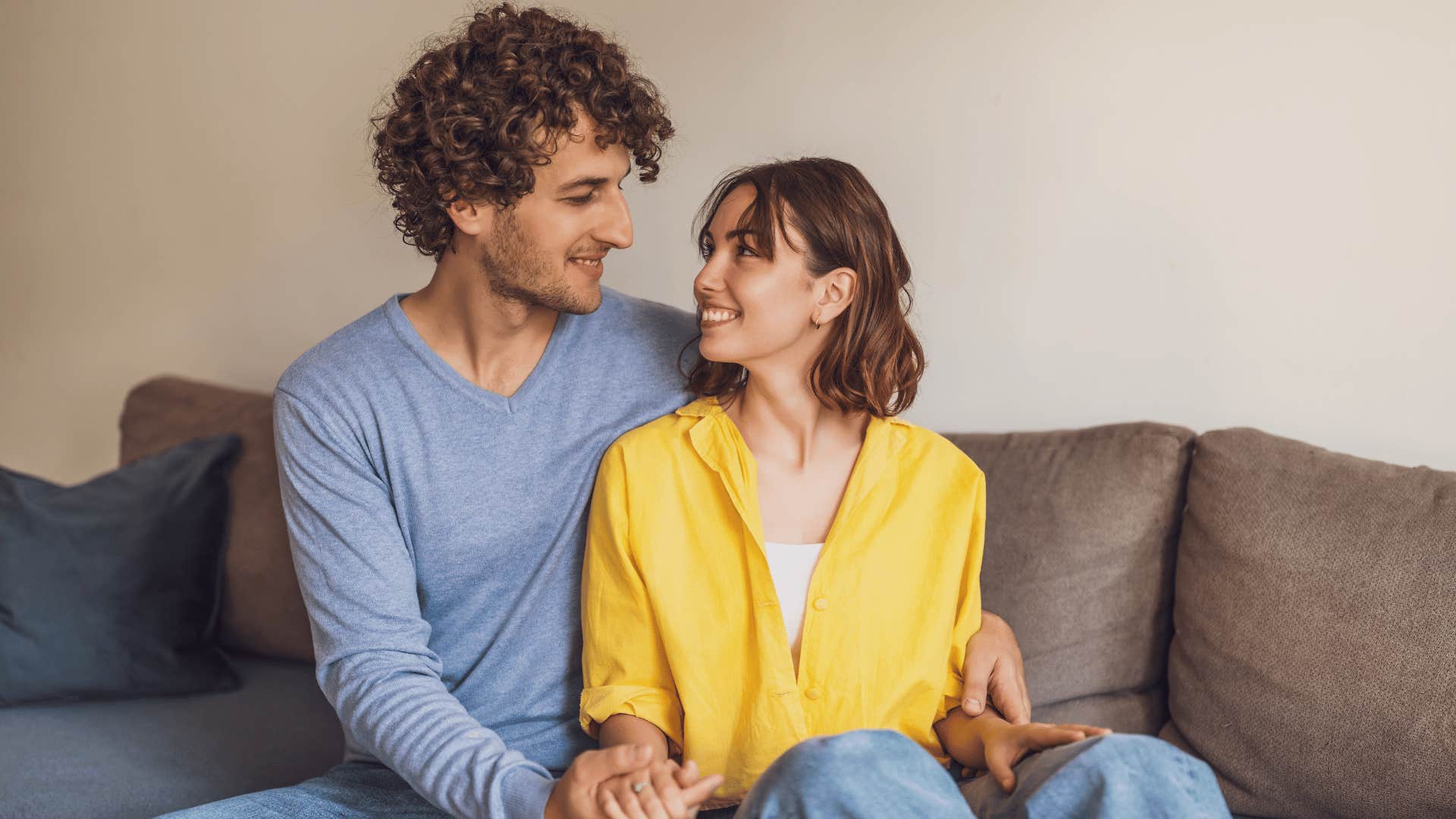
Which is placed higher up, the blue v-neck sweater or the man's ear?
the man's ear

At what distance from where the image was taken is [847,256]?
4.93 ft

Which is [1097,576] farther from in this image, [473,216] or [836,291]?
[473,216]

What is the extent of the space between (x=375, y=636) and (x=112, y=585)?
2.88 ft

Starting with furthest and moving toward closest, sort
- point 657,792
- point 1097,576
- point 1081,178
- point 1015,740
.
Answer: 1. point 1081,178
2. point 1097,576
3. point 1015,740
4. point 657,792

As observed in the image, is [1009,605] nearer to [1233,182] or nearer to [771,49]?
[1233,182]

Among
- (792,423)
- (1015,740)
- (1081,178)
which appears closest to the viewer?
(1015,740)

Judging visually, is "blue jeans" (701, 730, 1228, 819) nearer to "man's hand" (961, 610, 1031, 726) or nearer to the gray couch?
"man's hand" (961, 610, 1031, 726)

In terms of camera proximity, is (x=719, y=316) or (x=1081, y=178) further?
(x=1081, y=178)

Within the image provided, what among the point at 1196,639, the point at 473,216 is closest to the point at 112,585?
the point at 473,216

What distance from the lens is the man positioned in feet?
4.94

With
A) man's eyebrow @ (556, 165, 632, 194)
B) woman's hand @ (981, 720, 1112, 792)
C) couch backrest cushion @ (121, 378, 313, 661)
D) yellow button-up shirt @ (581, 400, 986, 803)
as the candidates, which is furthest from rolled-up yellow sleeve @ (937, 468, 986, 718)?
couch backrest cushion @ (121, 378, 313, 661)

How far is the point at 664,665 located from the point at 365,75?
162 centimetres

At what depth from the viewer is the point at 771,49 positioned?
2.09 meters

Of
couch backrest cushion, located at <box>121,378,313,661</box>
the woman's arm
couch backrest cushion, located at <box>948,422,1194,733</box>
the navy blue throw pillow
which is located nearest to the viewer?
the woman's arm
